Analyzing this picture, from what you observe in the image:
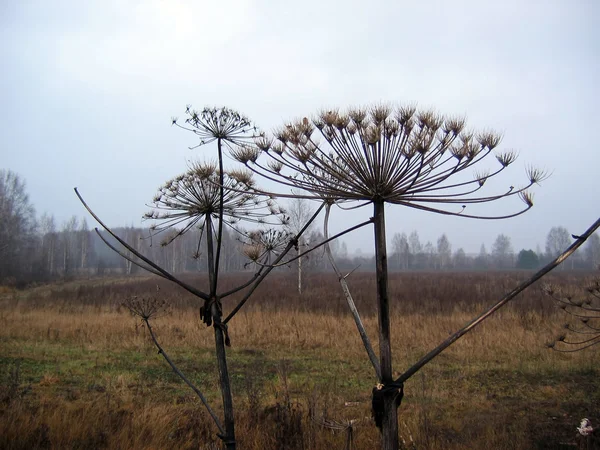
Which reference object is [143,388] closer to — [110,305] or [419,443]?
[419,443]

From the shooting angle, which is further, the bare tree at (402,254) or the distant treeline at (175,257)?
the bare tree at (402,254)

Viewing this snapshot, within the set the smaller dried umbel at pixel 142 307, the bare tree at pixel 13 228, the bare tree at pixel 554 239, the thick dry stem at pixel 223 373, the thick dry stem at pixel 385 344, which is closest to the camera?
the thick dry stem at pixel 385 344

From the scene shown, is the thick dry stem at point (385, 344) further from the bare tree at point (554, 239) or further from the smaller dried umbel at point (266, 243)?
the bare tree at point (554, 239)

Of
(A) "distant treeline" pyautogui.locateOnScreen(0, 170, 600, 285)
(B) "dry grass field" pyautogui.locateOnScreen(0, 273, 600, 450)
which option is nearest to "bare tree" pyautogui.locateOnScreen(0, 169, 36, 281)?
(A) "distant treeline" pyautogui.locateOnScreen(0, 170, 600, 285)

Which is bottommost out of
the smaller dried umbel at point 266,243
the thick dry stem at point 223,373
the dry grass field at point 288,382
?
the dry grass field at point 288,382

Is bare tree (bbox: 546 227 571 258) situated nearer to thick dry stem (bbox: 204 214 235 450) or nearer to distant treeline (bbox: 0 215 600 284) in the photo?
distant treeline (bbox: 0 215 600 284)

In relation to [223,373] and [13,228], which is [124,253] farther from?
[223,373]

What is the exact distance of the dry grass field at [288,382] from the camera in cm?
646

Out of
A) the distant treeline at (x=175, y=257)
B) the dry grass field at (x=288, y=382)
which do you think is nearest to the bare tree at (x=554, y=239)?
the distant treeline at (x=175, y=257)

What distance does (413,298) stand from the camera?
27.4 metres

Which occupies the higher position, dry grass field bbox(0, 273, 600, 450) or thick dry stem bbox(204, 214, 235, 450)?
thick dry stem bbox(204, 214, 235, 450)

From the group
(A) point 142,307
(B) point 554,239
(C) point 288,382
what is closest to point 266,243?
(A) point 142,307

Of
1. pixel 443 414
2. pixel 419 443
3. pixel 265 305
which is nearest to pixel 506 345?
pixel 443 414

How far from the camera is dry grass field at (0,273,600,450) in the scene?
6.46 metres
